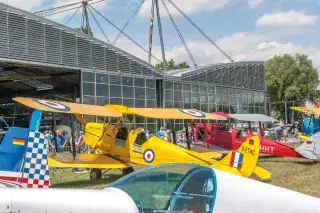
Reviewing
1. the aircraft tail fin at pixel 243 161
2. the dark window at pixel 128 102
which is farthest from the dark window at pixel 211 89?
the aircraft tail fin at pixel 243 161

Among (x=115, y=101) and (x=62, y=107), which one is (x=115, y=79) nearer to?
(x=115, y=101)

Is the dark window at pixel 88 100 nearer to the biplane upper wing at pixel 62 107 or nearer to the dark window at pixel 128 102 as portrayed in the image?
the dark window at pixel 128 102

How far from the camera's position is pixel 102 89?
26234mm

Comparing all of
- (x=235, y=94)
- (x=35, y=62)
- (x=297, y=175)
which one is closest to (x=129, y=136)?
(x=297, y=175)

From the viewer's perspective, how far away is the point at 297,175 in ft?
42.7

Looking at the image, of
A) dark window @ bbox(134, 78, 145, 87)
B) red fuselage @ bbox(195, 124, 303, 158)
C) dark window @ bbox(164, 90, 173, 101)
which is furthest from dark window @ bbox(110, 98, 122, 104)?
red fuselage @ bbox(195, 124, 303, 158)

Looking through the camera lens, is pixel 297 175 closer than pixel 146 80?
Yes

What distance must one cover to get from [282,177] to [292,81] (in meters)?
53.4

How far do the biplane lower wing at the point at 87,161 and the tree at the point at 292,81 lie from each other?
51.9 metres

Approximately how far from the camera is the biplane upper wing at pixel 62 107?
420 inches

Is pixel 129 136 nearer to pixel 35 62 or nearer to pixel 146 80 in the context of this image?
pixel 35 62

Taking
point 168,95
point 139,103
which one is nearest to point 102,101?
point 139,103

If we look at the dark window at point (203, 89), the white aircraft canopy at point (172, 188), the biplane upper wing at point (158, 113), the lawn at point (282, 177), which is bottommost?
the lawn at point (282, 177)

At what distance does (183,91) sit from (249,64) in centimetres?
944
